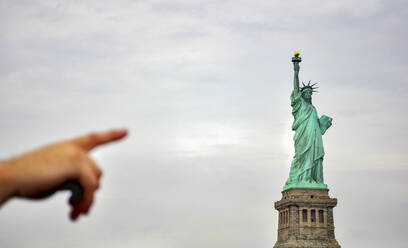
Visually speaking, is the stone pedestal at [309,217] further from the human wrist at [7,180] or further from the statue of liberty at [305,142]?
the human wrist at [7,180]

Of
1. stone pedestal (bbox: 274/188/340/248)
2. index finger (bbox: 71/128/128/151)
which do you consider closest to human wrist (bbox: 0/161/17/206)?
index finger (bbox: 71/128/128/151)

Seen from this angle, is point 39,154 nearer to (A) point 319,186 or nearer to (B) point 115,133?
(B) point 115,133

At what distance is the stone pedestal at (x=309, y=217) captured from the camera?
2800 inches

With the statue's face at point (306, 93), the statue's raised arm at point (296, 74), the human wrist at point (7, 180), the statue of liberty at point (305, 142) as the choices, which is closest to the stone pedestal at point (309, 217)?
the statue of liberty at point (305, 142)

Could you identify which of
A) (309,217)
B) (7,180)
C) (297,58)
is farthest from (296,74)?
(7,180)

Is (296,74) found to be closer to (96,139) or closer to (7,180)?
(96,139)

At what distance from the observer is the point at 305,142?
7300 centimetres

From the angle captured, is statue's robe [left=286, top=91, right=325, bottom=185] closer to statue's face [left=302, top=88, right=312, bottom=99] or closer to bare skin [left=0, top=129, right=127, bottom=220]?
statue's face [left=302, top=88, right=312, bottom=99]

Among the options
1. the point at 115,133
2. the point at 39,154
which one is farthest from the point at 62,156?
the point at 115,133

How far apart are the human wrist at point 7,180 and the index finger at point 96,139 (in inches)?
26.1

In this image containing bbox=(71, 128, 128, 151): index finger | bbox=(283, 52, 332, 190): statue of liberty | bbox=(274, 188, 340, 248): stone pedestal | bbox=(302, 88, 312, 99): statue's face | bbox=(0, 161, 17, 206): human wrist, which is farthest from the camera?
bbox=(302, 88, 312, 99): statue's face

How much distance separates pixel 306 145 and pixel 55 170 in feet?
221

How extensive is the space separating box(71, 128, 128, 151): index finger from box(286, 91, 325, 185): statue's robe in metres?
66.6

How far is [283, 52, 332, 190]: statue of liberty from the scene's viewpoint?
72.8 metres
